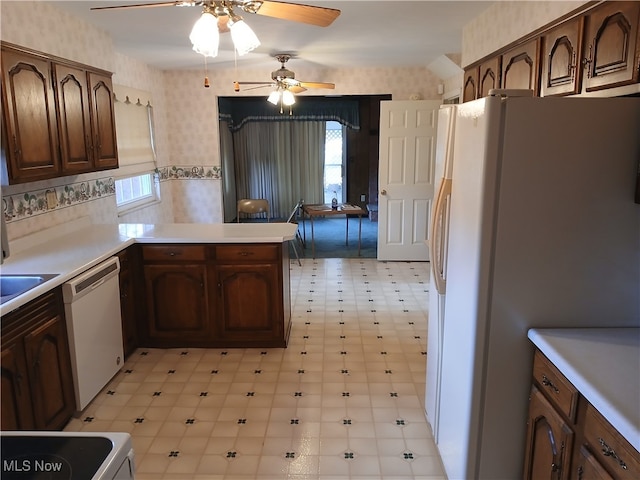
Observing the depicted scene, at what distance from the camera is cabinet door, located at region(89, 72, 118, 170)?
3.28m

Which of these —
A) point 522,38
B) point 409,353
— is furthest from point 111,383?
point 522,38

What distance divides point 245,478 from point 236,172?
7394 millimetres

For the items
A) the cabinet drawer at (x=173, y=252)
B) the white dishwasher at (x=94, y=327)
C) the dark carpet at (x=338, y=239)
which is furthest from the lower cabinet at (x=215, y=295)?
the dark carpet at (x=338, y=239)

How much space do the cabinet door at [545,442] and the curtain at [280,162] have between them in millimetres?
7604

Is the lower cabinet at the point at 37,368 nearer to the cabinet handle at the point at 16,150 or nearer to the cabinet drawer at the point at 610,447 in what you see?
the cabinet handle at the point at 16,150

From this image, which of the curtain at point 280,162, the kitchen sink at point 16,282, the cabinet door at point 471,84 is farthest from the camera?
the curtain at point 280,162

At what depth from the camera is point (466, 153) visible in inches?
70.4

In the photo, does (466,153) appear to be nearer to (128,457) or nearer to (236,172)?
(128,457)

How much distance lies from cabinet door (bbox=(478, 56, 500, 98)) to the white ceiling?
41 cm

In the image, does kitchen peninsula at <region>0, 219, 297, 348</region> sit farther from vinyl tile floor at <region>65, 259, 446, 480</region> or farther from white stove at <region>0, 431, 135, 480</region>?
white stove at <region>0, 431, 135, 480</region>

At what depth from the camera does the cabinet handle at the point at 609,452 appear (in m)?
1.20

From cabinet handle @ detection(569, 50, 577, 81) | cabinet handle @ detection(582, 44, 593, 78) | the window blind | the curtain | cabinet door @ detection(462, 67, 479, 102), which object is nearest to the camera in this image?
cabinet handle @ detection(582, 44, 593, 78)

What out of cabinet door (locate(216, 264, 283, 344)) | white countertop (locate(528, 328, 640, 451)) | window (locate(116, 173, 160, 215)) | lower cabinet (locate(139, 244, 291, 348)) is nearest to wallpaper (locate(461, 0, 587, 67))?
white countertop (locate(528, 328, 640, 451))

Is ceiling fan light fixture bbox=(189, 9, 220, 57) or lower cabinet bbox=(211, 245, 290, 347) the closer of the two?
ceiling fan light fixture bbox=(189, 9, 220, 57)
